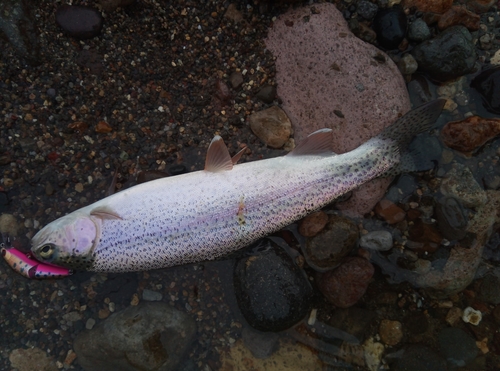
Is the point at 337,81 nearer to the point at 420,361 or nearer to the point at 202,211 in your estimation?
the point at 202,211

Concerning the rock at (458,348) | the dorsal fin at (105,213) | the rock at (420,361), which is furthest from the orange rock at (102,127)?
the rock at (458,348)

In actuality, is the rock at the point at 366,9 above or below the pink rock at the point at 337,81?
above

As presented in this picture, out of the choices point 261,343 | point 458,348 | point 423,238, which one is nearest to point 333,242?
point 423,238

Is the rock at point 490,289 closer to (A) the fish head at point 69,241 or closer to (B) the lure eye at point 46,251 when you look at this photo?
(A) the fish head at point 69,241

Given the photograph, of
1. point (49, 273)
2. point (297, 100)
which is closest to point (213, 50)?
point (297, 100)

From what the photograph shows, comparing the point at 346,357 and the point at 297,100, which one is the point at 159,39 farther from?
the point at 346,357

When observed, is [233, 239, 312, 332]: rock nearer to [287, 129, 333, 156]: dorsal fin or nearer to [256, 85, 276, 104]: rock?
[287, 129, 333, 156]: dorsal fin
